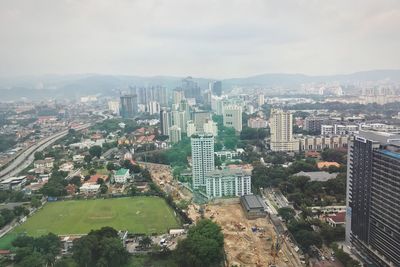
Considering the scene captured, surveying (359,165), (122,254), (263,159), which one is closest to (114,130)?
(263,159)

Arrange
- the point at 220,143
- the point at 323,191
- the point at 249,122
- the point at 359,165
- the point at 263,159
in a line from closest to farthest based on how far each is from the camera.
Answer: the point at 359,165 < the point at 323,191 < the point at 263,159 < the point at 220,143 < the point at 249,122

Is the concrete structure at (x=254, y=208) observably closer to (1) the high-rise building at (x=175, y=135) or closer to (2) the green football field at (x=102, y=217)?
(2) the green football field at (x=102, y=217)

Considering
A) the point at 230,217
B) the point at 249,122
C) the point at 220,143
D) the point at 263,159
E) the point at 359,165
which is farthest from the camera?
the point at 249,122

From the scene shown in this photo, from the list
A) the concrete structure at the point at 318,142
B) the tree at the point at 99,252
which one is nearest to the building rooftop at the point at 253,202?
the tree at the point at 99,252

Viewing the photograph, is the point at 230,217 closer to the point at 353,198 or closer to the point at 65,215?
the point at 353,198

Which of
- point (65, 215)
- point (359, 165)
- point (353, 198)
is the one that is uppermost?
point (359, 165)

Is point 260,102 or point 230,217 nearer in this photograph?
point 230,217
